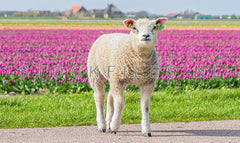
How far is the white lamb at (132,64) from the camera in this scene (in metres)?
5.09

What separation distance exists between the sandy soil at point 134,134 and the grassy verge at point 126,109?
1.22 ft

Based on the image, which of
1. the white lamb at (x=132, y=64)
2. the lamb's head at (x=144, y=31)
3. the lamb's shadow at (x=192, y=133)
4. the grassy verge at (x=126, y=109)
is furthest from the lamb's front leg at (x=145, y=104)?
the grassy verge at (x=126, y=109)

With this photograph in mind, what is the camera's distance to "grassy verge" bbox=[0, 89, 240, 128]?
6398 millimetres

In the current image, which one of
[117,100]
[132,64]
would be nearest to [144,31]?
[132,64]

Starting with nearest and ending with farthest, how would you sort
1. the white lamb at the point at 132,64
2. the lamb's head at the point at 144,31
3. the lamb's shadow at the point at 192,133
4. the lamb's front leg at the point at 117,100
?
the lamb's head at the point at 144,31
the white lamb at the point at 132,64
the lamb's front leg at the point at 117,100
the lamb's shadow at the point at 192,133

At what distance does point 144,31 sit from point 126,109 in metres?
2.41

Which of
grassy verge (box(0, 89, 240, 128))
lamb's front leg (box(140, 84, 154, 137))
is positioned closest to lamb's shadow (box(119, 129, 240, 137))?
lamb's front leg (box(140, 84, 154, 137))

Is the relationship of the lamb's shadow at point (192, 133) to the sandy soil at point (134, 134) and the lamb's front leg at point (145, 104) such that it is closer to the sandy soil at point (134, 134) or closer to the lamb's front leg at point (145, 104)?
the sandy soil at point (134, 134)

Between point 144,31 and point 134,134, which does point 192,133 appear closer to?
point 134,134

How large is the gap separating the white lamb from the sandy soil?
7.0 inches

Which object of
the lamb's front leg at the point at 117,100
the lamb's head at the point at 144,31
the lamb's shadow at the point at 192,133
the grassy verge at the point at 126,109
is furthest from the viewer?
the grassy verge at the point at 126,109

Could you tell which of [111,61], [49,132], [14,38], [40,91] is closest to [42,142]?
[49,132]

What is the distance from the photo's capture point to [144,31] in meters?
4.96

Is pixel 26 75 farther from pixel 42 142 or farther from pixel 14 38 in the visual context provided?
pixel 14 38
